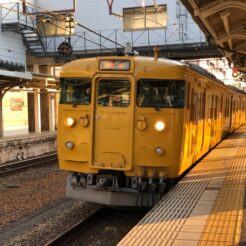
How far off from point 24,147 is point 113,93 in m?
11.9

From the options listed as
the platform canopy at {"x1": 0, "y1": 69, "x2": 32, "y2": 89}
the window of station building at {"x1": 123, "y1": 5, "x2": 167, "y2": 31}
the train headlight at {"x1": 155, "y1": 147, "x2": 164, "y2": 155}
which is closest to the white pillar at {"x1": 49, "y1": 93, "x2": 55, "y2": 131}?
the window of station building at {"x1": 123, "y1": 5, "x2": 167, "y2": 31}

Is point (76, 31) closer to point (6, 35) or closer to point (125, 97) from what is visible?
point (6, 35)

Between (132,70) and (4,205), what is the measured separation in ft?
14.1

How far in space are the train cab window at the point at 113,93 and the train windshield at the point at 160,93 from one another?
0.72ft

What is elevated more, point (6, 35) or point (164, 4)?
point (164, 4)

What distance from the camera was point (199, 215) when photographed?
6074mm

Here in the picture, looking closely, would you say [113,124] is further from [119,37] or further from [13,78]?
[119,37]

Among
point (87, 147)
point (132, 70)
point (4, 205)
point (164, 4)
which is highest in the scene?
point (164, 4)

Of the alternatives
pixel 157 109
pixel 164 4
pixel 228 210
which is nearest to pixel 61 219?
pixel 157 109

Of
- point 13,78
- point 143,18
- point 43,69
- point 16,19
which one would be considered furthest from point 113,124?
point 43,69

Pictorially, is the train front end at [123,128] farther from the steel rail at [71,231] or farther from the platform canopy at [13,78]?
the platform canopy at [13,78]

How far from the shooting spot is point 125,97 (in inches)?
316

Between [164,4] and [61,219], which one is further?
[164,4]

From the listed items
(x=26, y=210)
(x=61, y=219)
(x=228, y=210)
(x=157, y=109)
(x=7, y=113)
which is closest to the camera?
(x=228, y=210)
